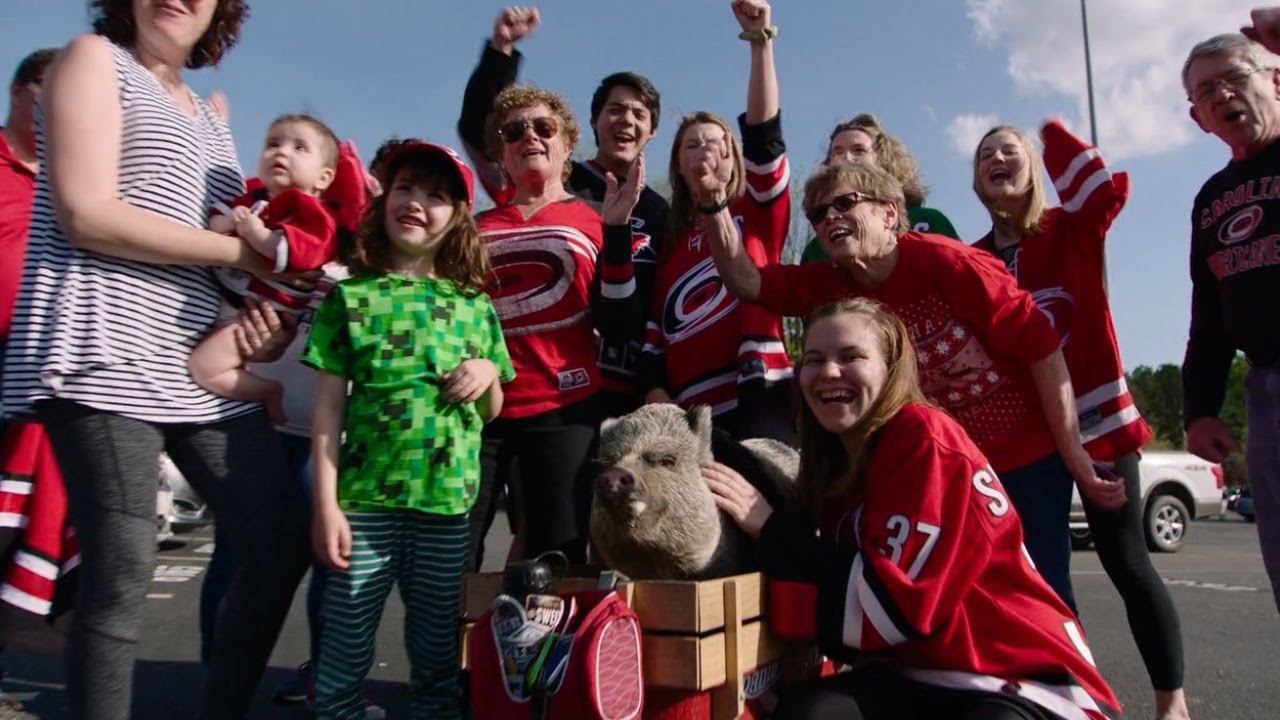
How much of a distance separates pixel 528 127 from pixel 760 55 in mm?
858

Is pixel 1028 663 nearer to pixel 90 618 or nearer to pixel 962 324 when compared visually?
pixel 962 324

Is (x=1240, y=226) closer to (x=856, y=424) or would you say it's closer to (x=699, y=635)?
(x=856, y=424)

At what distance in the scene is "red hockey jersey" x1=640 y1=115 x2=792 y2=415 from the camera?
328 cm

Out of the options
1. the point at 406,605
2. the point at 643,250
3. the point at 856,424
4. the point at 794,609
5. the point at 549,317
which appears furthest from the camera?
the point at 643,250

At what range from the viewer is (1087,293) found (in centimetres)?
335

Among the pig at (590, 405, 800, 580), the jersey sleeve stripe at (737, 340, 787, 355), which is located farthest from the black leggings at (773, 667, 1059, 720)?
the jersey sleeve stripe at (737, 340, 787, 355)

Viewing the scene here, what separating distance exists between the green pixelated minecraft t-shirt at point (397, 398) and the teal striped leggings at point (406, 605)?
8cm

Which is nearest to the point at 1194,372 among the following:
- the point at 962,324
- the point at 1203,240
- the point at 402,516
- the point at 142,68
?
the point at 1203,240

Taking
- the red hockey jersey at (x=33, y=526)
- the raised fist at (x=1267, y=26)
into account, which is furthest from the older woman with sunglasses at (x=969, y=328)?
the red hockey jersey at (x=33, y=526)

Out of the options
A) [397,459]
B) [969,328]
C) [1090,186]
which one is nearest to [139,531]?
[397,459]

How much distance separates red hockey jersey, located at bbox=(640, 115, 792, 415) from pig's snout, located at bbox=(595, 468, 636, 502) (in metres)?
0.86

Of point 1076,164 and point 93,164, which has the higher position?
point 1076,164

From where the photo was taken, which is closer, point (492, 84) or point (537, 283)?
point (537, 283)

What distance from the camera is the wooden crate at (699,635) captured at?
2.13 metres
